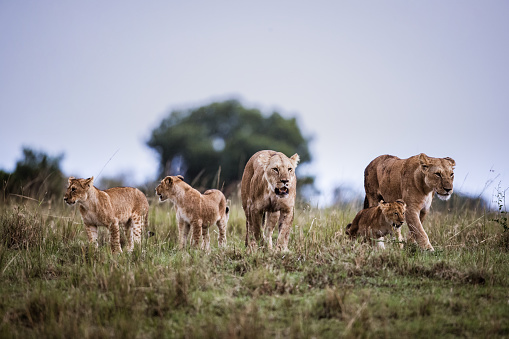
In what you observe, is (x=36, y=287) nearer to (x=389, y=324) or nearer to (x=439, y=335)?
(x=389, y=324)

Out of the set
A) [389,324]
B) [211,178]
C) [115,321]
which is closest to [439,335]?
[389,324]

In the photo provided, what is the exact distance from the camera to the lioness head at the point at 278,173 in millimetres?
7363

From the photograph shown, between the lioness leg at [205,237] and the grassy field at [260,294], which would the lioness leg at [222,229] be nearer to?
the lioness leg at [205,237]

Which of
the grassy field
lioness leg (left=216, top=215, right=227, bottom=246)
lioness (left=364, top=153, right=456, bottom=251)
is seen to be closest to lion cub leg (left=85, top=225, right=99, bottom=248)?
the grassy field

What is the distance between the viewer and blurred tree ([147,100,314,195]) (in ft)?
115

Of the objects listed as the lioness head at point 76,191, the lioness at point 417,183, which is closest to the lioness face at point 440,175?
the lioness at point 417,183

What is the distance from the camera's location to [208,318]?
470cm

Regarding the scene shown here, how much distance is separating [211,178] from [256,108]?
346 inches

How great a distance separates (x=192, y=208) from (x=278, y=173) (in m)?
1.82

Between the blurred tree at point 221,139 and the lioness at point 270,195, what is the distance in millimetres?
24811

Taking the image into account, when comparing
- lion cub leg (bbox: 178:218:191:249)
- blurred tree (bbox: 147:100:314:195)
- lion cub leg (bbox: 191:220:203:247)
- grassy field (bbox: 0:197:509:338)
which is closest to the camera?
grassy field (bbox: 0:197:509:338)

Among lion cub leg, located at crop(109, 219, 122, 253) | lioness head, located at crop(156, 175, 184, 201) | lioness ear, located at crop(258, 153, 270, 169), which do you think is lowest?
lion cub leg, located at crop(109, 219, 122, 253)

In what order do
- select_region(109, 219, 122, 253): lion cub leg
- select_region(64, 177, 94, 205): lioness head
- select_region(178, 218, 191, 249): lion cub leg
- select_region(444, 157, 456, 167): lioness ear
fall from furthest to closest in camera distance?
select_region(178, 218, 191, 249): lion cub leg → select_region(109, 219, 122, 253): lion cub leg → select_region(64, 177, 94, 205): lioness head → select_region(444, 157, 456, 167): lioness ear

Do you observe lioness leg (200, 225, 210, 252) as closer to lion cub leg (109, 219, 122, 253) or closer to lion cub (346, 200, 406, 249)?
lion cub leg (109, 219, 122, 253)
